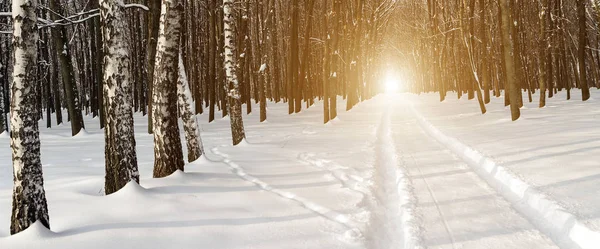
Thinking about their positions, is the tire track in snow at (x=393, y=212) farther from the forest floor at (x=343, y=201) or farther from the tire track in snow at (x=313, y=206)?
the tire track in snow at (x=313, y=206)

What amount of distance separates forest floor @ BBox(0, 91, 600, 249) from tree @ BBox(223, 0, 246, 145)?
2128 mm

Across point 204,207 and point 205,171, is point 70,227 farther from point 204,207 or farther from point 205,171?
point 205,171

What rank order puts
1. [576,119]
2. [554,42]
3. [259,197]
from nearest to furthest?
[259,197], [576,119], [554,42]

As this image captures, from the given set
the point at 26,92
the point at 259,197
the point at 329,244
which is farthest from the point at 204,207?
the point at 26,92

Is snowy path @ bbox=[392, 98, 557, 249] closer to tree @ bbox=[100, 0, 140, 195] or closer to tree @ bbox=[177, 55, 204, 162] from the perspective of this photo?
tree @ bbox=[100, 0, 140, 195]

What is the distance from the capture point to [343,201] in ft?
19.4

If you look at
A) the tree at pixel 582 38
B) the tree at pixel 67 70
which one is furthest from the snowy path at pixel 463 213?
the tree at pixel 582 38

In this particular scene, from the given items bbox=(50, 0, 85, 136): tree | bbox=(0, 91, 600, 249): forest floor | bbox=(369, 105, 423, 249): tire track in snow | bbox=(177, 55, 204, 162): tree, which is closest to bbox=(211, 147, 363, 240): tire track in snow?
bbox=(0, 91, 600, 249): forest floor

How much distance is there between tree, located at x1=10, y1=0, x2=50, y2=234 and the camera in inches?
163

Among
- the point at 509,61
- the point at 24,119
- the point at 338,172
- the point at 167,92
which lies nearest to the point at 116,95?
the point at 167,92

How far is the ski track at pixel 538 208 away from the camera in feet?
13.8

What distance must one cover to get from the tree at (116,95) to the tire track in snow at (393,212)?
360 cm

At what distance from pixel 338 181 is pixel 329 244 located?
2975mm

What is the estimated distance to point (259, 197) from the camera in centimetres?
601
